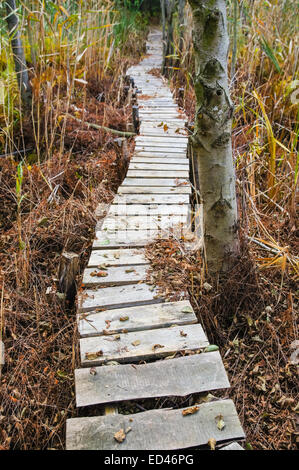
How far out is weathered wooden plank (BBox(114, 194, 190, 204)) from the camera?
3.11m

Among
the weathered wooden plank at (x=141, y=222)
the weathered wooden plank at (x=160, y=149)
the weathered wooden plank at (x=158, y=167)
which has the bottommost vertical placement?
the weathered wooden plank at (x=141, y=222)

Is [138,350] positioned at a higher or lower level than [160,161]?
lower

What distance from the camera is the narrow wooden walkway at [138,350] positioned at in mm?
1450

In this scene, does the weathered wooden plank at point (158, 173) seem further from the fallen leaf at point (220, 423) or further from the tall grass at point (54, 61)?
the fallen leaf at point (220, 423)

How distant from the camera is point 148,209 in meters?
3.00

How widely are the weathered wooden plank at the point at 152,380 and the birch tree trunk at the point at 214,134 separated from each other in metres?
0.69

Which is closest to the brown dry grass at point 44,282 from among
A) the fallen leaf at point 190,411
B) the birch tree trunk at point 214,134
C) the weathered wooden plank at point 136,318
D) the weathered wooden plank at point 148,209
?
the weathered wooden plank at point 136,318

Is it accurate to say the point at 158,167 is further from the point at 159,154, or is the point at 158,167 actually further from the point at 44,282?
the point at 44,282

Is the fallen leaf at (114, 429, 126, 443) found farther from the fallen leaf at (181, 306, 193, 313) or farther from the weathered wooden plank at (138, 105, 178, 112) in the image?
the weathered wooden plank at (138, 105, 178, 112)

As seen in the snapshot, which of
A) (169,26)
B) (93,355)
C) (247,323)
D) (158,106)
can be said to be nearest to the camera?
(93,355)

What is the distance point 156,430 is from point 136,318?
0.62m

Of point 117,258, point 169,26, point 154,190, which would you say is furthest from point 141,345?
point 169,26

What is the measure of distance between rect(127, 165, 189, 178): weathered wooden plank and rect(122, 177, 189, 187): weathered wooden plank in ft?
0.19

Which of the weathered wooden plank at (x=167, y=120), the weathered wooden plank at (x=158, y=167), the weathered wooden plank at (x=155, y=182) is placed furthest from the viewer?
the weathered wooden plank at (x=167, y=120)
